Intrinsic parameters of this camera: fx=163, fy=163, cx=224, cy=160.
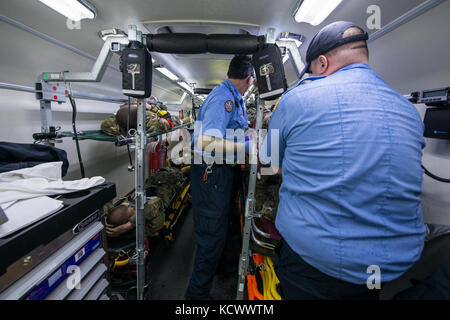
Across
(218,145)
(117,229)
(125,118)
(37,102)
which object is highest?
(37,102)

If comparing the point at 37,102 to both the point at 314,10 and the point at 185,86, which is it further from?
the point at 314,10

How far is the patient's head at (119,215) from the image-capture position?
156 cm

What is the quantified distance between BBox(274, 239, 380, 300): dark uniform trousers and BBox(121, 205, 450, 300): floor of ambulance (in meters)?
0.59

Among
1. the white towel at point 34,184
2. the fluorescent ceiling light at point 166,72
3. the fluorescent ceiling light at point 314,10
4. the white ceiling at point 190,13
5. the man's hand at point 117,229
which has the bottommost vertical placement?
the man's hand at point 117,229

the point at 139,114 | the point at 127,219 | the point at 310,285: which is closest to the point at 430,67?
the point at 310,285

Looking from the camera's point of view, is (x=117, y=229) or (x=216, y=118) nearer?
(x=216, y=118)

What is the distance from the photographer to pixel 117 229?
A: 151 centimetres

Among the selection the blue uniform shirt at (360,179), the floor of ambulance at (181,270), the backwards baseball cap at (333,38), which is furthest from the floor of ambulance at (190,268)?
the backwards baseball cap at (333,38)

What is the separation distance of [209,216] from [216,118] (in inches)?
33.1

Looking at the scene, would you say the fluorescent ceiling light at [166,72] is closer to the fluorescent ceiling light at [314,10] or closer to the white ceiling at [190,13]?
the white ceiling at [190,13]

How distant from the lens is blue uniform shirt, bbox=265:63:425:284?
0.61 m

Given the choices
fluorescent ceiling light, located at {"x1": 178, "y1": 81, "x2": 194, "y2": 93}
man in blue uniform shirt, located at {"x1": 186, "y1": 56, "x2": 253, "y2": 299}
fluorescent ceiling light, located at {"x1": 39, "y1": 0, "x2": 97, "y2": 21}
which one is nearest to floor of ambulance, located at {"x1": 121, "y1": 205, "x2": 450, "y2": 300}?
man in blue uniform shirt, located at {"x1": 186, "y1": 56, "x2": 253, "y2": 299}

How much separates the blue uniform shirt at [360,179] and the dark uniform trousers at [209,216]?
0.84m

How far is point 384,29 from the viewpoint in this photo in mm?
1319
